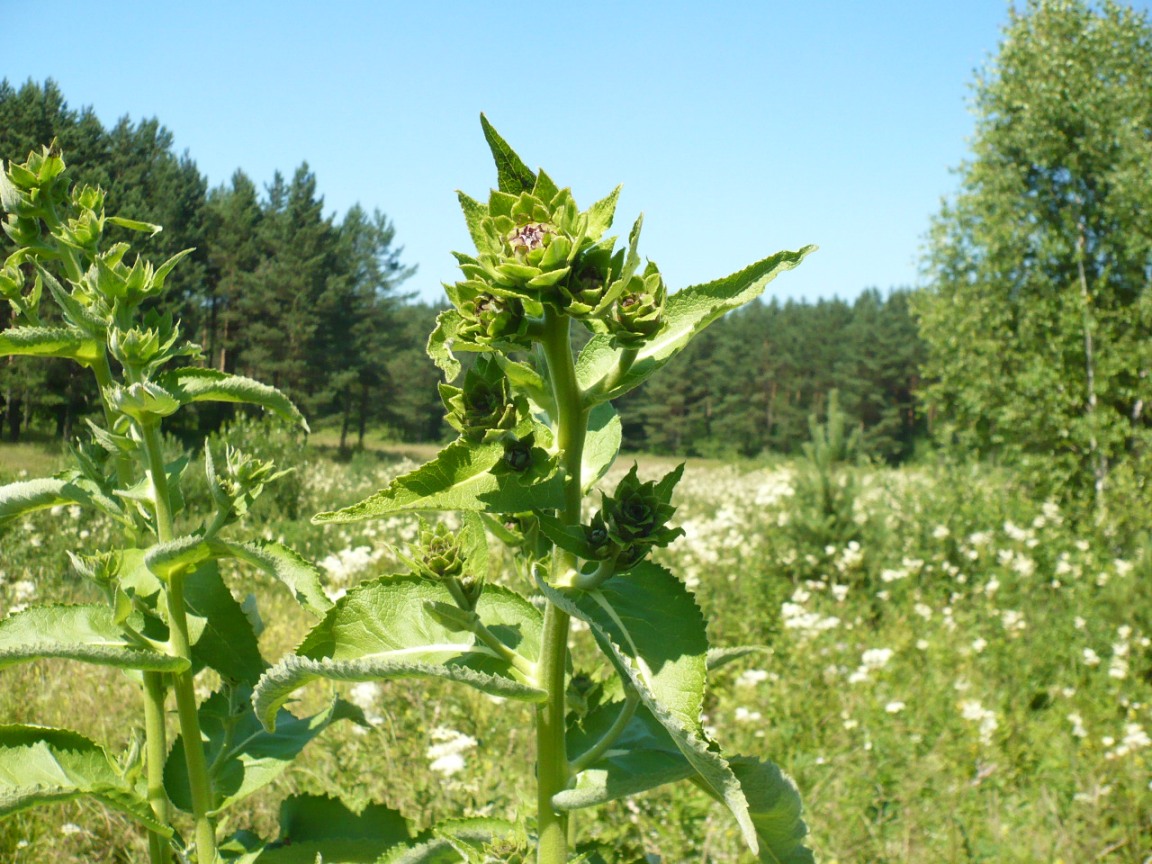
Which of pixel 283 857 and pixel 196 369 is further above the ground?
pixel 196 369

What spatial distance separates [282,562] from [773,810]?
2.86 feet

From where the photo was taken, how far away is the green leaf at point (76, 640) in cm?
136

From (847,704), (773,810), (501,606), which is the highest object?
(501,606)

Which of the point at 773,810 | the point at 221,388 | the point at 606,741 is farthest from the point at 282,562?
the point at 773,810

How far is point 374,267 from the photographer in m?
15.6

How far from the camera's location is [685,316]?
110 centimetres

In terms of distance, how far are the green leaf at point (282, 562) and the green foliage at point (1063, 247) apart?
13.3 m

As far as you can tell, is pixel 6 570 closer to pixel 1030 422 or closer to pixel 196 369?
pixel 196 369

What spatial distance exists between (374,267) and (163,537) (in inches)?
579

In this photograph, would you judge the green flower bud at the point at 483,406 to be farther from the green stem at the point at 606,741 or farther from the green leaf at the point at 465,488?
the green stem at the point at 606,741

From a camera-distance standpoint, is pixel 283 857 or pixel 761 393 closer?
pixel 283 857

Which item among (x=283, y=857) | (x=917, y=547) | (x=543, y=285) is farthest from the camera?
(x=917, y=547)

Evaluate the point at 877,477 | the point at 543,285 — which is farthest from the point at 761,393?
the point at 543,285

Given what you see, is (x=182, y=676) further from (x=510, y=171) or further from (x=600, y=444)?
(x=510, y=171)
